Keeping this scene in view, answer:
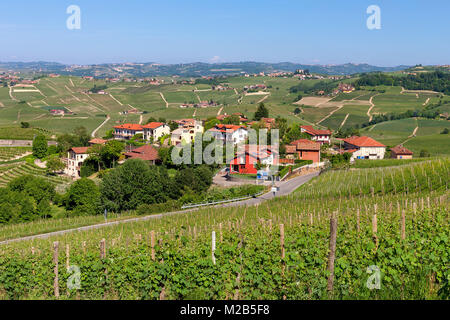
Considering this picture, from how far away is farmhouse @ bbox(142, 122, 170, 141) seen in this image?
6419 cm

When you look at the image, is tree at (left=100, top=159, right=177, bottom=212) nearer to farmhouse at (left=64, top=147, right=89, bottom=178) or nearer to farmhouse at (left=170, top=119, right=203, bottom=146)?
farmhouse at (left=64, top=147, right=89, bottom=178)

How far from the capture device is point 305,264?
6828 millimetres

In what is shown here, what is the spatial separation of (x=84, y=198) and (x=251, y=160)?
1653 cm

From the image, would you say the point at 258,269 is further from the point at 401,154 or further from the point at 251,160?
the point at 401,154

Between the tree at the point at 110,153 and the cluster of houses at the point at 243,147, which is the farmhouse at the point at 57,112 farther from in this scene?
the tree at the point at 110,153

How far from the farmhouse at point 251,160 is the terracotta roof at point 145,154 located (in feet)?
40.0

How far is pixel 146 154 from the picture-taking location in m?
51.0

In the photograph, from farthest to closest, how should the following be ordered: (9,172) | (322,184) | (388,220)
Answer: (9,172) < (322,184) < (388,220)

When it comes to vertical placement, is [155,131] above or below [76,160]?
above

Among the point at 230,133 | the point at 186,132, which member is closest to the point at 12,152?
the point at 186,132

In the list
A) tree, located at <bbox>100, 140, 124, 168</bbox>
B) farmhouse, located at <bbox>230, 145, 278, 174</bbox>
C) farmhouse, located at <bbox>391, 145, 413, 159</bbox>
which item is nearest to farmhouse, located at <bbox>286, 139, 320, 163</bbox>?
farmhouse, located at <bbox>230, 145, 278, 174</bbox>
